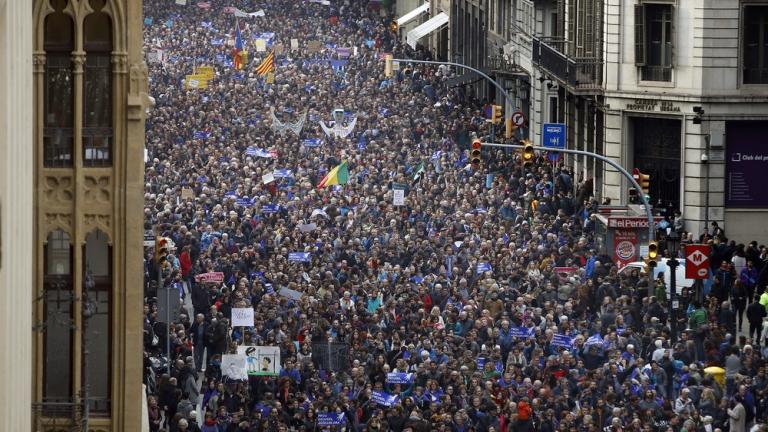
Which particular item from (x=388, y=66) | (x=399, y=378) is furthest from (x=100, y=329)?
(x=388, y=66)

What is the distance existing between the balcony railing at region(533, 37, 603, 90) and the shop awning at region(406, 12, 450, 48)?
26.8 metres

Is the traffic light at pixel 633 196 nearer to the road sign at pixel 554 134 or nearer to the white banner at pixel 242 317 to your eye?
the road sign at pixel 554 134

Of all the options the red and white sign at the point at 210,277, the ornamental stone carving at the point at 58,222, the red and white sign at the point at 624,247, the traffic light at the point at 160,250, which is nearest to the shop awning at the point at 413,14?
the red and white sign at the point at 624,247

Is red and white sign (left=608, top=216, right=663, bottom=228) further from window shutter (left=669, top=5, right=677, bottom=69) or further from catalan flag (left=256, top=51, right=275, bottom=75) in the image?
catalan flag (left=256, top=51, right=275, bottom=75)

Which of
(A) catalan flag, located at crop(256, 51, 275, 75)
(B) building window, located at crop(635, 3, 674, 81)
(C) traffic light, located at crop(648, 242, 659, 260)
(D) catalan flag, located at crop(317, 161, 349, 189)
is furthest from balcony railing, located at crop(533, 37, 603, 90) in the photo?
(C) traffic light, located at crop(648, 242, 659, 260)

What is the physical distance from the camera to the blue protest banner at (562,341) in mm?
37844

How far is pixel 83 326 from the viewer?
89.4 feet

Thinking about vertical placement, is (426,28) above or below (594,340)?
above

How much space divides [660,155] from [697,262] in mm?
16679

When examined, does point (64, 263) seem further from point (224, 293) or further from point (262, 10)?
point (262, 10)

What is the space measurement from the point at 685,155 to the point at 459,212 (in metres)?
8.54

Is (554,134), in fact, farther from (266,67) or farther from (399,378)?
(266,67)

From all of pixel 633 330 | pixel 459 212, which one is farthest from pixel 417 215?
pixel 633 330

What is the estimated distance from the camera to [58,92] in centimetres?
2794
